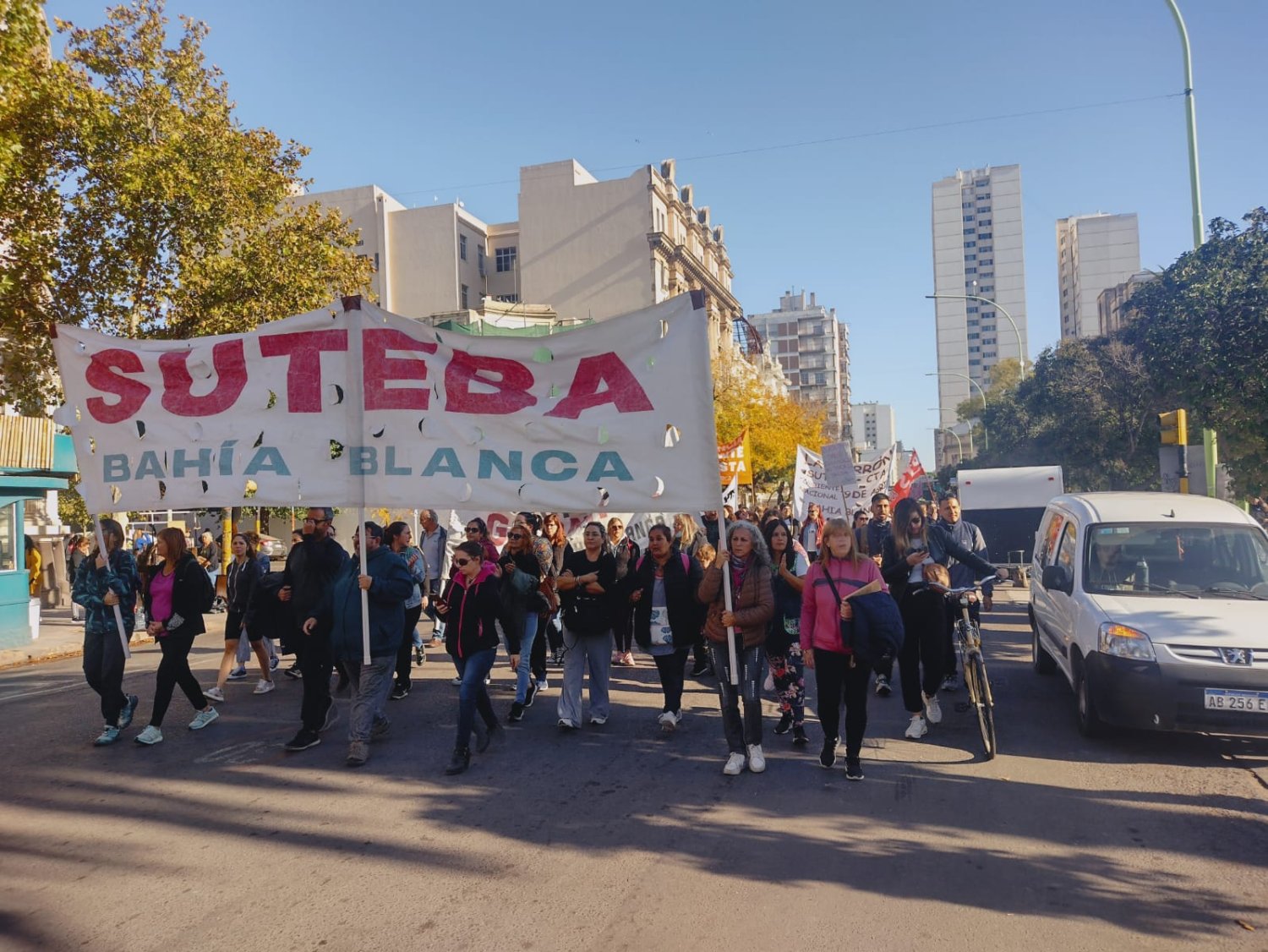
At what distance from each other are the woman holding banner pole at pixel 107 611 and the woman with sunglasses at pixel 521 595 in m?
3.01

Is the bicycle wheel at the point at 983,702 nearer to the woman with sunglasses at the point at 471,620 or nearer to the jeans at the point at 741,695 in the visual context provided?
the jeans at the point at 741,695

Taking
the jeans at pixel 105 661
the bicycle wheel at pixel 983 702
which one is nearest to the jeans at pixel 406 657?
the jeans at pixel 105 661

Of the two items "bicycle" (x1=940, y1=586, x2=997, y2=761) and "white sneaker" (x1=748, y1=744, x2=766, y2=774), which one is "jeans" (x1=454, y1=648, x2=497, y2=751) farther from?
"bicycle" (x1=940, y1=586, x2=997, y2=761)

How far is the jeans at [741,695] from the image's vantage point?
6.59 meters

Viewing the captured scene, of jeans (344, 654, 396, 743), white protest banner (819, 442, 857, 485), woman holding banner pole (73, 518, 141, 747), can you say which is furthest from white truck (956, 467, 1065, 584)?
woman holding banner pole (73, 518, 141, 747)

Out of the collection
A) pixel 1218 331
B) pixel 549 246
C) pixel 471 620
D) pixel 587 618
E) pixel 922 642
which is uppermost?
pixel 549 246

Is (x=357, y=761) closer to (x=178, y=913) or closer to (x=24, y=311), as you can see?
(x=178, y=913)

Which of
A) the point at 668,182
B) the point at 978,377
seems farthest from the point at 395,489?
the point at 978,377

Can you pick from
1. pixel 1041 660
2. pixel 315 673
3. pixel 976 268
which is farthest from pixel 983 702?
pixel 976 268

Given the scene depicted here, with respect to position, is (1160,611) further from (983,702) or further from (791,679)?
(791,679)

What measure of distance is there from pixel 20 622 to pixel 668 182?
148ft

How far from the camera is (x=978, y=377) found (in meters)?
160

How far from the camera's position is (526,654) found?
345 inches

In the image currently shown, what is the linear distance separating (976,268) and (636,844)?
169139mm
